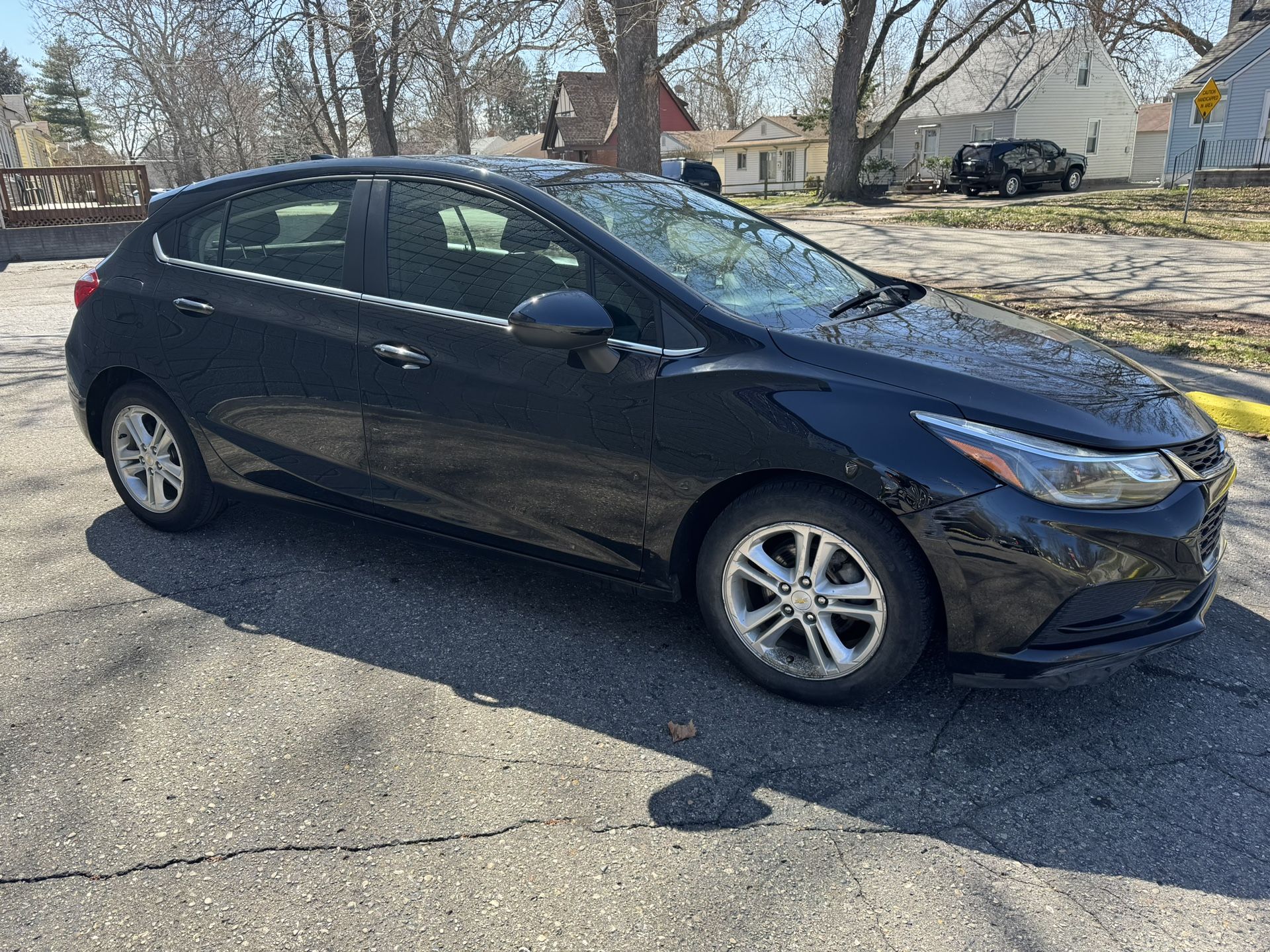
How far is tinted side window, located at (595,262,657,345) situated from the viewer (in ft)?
10.6

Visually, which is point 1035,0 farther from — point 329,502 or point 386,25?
point 329,502

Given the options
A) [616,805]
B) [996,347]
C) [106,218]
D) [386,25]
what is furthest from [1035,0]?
[616,805]

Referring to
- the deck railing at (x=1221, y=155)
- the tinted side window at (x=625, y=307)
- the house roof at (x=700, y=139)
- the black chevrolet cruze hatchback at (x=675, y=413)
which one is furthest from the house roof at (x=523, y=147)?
the tinted side window at (x=625, y=307)

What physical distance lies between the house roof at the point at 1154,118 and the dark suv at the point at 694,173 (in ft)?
178

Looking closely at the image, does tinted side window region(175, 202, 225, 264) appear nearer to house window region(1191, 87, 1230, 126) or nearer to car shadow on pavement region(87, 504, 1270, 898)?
car shadow on pavement region(87, 504, 1270, 898)

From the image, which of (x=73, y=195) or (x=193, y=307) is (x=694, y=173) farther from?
(x=73, y=195)

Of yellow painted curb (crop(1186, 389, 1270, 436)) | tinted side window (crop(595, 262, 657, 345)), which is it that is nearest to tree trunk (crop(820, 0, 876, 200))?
yellow painted curb (crop(1186, 389, 1270, 436))

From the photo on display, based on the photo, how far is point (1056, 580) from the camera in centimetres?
273

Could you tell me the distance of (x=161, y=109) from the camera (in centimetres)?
→ 4559

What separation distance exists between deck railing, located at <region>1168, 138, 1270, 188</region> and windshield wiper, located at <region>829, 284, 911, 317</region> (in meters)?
34.4

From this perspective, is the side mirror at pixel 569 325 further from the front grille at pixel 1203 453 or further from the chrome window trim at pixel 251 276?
the front grille at pixel 1203 453

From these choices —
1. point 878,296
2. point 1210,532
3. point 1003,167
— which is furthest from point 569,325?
point 1003,167

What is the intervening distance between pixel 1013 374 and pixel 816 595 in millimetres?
931

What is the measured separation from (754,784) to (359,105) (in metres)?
37.5
